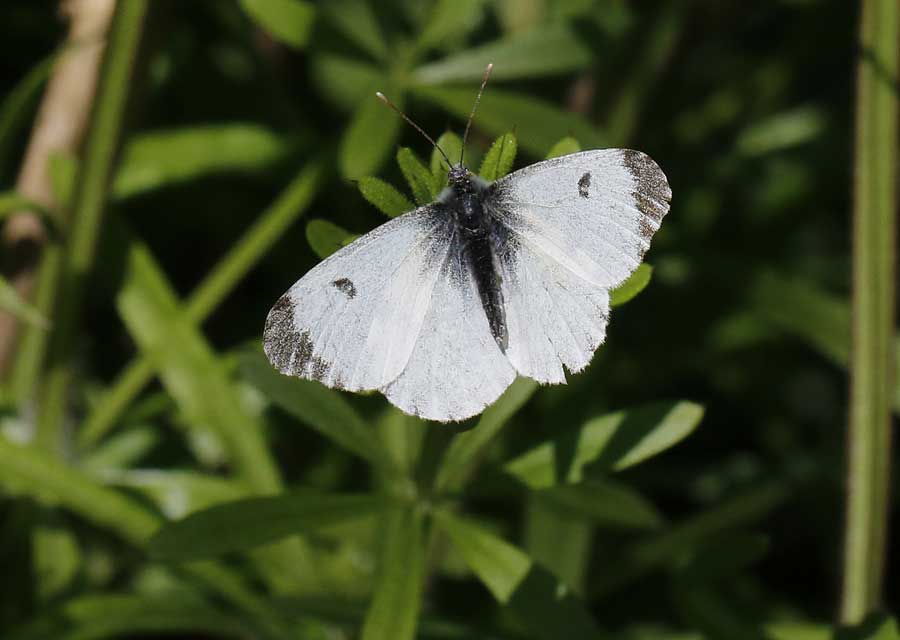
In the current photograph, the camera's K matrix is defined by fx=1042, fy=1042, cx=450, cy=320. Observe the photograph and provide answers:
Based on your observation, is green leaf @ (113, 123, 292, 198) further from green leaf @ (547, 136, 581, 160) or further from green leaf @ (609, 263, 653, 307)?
green leaf @ (609, 263, 653, 307)

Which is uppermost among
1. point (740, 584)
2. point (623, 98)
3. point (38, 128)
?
point (623, 98)

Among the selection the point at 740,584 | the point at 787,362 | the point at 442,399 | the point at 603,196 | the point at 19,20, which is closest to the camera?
the point at 442,399

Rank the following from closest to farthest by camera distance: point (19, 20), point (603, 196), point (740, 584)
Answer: point (603, 196) < point (740, 584) < point (19, 20)

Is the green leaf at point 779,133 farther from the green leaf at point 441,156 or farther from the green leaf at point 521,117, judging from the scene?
the green leaf at point 441,156

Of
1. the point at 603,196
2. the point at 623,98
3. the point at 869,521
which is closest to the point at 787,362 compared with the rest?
the point at 623,98

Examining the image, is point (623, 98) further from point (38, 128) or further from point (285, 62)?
point (38, 128)

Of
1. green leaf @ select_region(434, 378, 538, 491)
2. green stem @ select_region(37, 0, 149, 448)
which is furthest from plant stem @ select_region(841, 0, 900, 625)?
green stem @ select_region(37, 0, 149, 448)

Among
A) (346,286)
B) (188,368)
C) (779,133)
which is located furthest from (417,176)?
(779,133)
